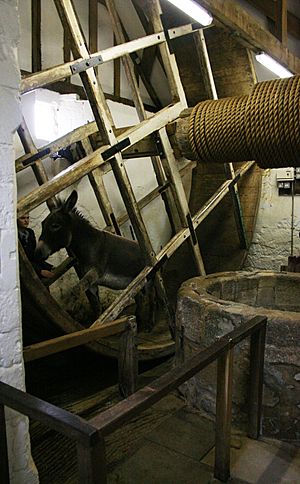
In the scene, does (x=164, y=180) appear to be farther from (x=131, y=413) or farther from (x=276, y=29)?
(x=131, y=413)

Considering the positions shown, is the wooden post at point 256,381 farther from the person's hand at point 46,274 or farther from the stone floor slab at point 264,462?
the person's hand at point 46,274

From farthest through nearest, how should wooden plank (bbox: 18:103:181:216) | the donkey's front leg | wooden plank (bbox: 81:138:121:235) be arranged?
wooden plank (bbox: 81:138:121:235), the donkey's front leg, wooden plank (bbox: 18:103:181:216)

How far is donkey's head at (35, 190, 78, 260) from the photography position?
3312 millimetres

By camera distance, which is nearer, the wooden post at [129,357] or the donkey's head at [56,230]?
the wooden post at [129,357]

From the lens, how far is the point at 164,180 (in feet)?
17.0

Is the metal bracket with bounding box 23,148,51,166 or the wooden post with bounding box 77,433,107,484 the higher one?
the metal bracket with bounding box 23,148,51,166

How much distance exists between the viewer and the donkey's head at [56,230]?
3.31 m

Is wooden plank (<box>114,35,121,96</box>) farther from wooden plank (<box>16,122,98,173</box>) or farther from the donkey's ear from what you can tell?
the donkey's ear

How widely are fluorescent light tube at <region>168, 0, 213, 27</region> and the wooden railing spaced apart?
2030mm

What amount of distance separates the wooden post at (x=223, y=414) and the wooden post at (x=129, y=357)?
3.22ft

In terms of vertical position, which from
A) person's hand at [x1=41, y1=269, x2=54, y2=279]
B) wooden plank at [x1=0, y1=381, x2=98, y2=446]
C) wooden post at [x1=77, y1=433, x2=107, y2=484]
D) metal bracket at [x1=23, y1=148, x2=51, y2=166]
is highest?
metal bracket at [x1=23, y1=148, x2=51, y2=166]

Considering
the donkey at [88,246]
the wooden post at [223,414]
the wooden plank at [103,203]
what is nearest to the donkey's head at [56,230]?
the donkey at [88,246]

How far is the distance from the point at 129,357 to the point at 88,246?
1.15 metres

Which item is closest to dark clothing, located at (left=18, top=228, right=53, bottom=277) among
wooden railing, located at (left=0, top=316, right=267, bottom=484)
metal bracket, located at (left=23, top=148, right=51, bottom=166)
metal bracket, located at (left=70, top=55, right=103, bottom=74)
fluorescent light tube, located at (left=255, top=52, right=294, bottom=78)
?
metal bracket, located at (left=23, top=148, right=51, bottom=166)
